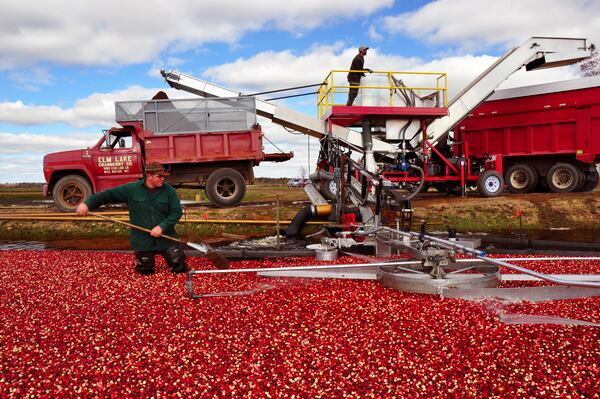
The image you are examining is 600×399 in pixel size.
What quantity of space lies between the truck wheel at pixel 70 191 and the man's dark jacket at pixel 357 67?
8043 millimetres

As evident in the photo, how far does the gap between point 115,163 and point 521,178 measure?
12.9 meters

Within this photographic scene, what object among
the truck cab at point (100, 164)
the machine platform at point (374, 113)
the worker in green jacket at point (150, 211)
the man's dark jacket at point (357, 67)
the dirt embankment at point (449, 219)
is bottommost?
the dirt embankment at point (449, 219)

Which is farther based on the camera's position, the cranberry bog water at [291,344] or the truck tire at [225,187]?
the truck tire at [225,187]

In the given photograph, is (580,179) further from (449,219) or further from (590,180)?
(449,219)

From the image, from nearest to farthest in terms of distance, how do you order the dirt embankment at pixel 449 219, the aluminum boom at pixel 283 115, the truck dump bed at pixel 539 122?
the dirt embankment at pixel 449 219, the aluminum boom at pixel 283 115, the truck dump bed at pixel 539 122

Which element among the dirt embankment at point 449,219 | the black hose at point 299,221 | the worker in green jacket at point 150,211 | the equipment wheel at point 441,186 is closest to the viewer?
the worker in green jacket at point 150,211

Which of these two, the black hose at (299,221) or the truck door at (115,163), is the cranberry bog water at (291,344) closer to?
the black hose at (299,221)

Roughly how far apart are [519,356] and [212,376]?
206 cm

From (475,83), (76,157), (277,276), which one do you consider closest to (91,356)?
(277,276)

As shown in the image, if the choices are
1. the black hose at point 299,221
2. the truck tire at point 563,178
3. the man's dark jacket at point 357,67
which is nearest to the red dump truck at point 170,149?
the man's dark jacket at point 357,67

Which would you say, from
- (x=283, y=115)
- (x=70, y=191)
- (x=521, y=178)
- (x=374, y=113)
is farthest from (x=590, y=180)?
(x=70, y=191)

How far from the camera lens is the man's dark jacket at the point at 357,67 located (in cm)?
1380

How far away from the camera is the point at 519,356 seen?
3273 mm

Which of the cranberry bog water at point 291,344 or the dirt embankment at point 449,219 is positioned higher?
the dirt embankment at point 449,219
